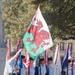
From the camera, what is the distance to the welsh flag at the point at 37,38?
9.13 m

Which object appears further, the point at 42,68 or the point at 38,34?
the point at 42,68

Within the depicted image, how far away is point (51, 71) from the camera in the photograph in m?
13.9

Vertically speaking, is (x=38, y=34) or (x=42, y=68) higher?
(x=38, y=34)

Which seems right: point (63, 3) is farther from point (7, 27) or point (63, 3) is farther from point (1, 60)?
point (7, 27)

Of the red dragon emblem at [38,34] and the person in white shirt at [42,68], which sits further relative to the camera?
the person in white shirt at [42,68]

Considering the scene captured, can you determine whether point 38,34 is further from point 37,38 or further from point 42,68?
point 42,68

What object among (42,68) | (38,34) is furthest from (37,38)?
(42,68)

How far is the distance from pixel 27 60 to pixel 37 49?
1.67m

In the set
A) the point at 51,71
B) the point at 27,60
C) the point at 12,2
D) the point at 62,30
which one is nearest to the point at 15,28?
the point at 12,2

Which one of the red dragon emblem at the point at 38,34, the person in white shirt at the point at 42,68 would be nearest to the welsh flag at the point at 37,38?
the red dragon emblem at the point at 38,34

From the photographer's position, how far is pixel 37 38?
9359mm

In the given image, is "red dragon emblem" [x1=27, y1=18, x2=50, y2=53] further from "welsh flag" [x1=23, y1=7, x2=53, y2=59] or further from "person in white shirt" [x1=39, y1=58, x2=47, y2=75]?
"person in white shirt" [x1=39, y1=58, x2=47, y2=75]

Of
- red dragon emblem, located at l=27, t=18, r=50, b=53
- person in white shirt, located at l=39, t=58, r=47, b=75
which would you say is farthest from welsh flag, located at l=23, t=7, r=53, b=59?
person in white shirt, located at l=39, t=58, r=47, b=75

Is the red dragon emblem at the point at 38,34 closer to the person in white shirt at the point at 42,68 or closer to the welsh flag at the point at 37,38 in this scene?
the welsh flag at the point at 37,38
